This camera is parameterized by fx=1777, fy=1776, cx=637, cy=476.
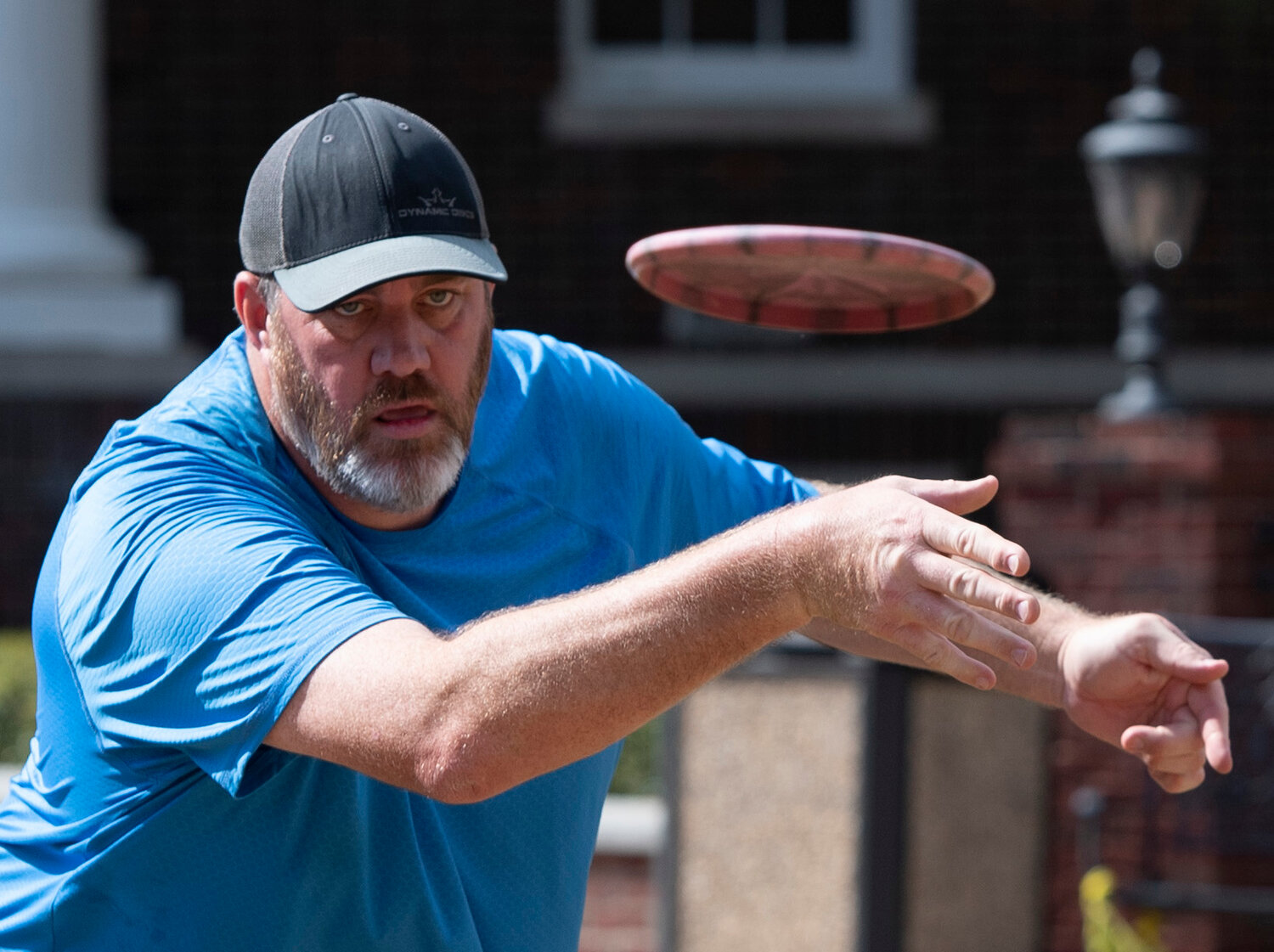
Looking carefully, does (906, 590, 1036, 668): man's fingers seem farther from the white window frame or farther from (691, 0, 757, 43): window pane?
(691, 0, 757, 43): window pane

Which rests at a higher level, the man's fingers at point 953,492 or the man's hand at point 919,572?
the man's fingers at point 953,492

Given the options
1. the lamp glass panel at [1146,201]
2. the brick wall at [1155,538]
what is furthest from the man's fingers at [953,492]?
the lamp glass panel at [1146,201]

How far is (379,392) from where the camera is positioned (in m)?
2.38

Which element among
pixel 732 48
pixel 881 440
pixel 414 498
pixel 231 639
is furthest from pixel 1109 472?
pixel 231 639

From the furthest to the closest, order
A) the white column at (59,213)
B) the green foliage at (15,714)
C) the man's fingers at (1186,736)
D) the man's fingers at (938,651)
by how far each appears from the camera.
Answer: the white column at (59,213), the green foliage at (15,714), the man's fingers at (1186,736), the man's fingers at (938,651)

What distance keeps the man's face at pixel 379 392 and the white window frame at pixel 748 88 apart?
587cm

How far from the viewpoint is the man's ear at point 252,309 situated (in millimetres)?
2514

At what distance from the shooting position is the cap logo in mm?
2393

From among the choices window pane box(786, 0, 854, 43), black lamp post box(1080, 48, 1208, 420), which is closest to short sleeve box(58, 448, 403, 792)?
black lamp post box(1080, 48, 1208, 420)

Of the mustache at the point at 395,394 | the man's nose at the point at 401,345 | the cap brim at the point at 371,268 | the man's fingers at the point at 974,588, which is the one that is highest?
the cap brim at the point at 371,268

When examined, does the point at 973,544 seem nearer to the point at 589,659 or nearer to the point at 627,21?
the point at 589,659

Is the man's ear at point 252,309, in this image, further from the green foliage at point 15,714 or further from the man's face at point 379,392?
the green foliage at point 15,714

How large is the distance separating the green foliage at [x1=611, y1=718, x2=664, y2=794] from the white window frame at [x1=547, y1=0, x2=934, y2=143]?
3333 mm

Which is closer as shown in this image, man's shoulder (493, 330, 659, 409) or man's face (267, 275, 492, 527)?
man's face (267, 275, 492, 527)
